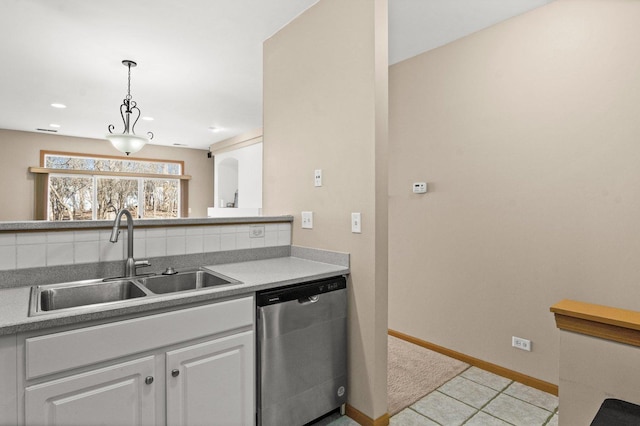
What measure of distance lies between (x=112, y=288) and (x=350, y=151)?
150 centimetres

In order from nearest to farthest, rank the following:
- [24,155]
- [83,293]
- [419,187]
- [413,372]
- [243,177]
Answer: [83,293], [413,372], [419,187], [24,155], [243,177]

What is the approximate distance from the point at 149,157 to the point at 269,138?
6.13 meters

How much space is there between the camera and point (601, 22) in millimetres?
2145

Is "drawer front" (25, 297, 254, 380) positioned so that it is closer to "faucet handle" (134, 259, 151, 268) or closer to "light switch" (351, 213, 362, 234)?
"faucet handle" (134, 259, 151, 268)

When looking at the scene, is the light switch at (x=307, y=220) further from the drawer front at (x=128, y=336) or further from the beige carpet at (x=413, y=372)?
the beige carpet at (x=413, y=372)

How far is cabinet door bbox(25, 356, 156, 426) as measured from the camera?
4.08ft

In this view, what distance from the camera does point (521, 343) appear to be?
8.29 feet

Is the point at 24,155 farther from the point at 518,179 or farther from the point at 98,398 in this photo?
the point at 518,179

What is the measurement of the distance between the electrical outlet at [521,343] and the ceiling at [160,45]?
2.29 meters

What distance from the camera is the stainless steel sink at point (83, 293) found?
1678 millimetres

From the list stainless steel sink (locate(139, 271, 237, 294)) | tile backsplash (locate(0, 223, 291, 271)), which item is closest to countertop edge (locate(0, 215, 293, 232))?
tile backsplash (locate(0, 223, 291, 271))

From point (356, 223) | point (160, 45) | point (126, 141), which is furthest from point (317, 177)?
point (126, 141)

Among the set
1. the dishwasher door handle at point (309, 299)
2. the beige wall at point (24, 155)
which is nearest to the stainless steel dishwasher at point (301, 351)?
the dishwasher door handle at point (309, 299)

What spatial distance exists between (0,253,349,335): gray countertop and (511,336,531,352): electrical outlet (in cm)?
143
